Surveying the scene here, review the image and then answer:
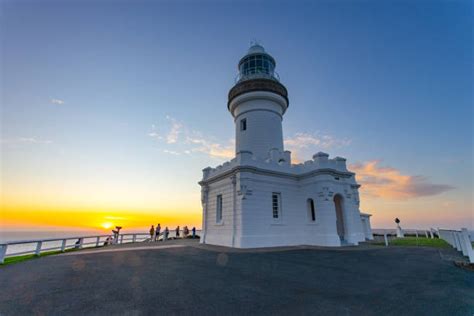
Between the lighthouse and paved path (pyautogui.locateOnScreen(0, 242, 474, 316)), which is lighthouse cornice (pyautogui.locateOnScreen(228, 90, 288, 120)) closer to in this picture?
the lighthouse

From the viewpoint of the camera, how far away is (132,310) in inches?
148

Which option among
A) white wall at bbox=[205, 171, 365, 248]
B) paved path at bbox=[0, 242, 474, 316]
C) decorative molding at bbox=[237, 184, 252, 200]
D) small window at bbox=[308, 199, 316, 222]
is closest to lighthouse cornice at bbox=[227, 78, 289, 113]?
white wall at bbox=[205, 171, 365, 248]

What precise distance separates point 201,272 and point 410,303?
5084 mm

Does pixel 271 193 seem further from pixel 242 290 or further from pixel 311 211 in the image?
pixel 242 290

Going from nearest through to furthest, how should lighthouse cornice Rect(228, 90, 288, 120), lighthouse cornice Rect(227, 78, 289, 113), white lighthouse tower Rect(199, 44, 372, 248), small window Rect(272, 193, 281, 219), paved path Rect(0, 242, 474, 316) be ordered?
paved path Rect(0, 242, 474, 316)
white lighthouse tower Rect(199, 44, 372, 248)
small window Rect(272, 193, 281, 219)
lighthouse cornice Rect(227, 78, 289, 113)
lighthouse cornice Rect(228, 90, 288, 120)

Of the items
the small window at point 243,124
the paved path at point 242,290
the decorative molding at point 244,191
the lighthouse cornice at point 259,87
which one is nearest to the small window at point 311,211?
the decorative molding at point 244,191

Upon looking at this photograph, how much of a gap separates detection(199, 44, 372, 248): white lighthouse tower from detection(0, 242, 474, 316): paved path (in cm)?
637

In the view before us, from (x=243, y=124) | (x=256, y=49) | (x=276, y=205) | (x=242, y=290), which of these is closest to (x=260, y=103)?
Result: (x=243, y=124)

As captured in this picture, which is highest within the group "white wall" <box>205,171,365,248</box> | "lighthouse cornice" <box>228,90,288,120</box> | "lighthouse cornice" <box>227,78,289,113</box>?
"lighthouse cornice" <box>227,78,289,113</box>

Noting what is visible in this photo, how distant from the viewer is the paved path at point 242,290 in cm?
379

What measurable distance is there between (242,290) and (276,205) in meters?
10.5

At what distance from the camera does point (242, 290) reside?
4.76 meters

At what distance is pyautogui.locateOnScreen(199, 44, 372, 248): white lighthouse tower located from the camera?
13.6m

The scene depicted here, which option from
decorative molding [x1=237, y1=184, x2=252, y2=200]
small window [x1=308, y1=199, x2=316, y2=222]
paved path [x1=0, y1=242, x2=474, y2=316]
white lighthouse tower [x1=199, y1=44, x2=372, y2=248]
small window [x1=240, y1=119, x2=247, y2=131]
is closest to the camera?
paved path [x1=0, y1=242, x2=474, y2=316]
